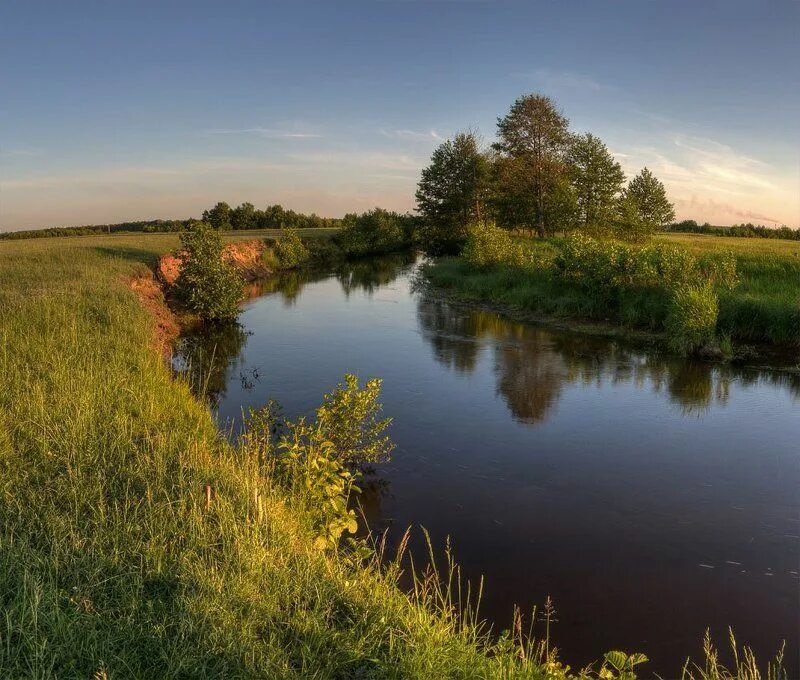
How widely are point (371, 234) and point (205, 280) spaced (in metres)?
44.0

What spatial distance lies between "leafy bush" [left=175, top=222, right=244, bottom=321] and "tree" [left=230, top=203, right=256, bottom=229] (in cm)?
6933

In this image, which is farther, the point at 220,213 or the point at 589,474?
the point at 220,213

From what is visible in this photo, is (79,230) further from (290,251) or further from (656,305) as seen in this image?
(656,305)

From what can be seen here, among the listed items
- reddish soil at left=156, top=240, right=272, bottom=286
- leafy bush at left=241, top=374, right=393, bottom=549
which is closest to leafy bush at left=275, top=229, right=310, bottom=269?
reddish soil at left=156, top=240, right=272, bottom=286

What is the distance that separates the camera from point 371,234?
64438 millimetres

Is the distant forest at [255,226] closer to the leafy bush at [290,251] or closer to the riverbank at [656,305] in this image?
the leafy bush at [290,251]

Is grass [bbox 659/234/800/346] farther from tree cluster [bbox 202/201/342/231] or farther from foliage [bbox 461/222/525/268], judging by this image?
tree cluster [bbox 202/201/342/231]

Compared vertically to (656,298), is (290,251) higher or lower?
higher

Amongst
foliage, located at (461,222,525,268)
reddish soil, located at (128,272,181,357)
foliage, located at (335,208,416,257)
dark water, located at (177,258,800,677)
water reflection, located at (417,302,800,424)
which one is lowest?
dark water, located at (177,258,800,677)

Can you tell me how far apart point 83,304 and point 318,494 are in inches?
426

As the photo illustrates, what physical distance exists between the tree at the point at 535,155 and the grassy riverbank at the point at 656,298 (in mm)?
16089

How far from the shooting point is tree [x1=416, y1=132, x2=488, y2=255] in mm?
55219

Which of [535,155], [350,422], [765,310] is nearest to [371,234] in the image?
[535,155]

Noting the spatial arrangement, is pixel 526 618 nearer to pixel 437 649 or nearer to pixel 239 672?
pixel 437 649
